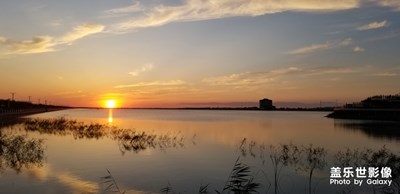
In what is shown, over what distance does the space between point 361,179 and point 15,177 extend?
19.3 meters

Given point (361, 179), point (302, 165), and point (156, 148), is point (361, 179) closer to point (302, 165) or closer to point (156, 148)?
point (302, 165)

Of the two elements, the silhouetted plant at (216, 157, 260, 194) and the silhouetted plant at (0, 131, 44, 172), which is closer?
the silhouetted plant at (216, 157, 260, 194)

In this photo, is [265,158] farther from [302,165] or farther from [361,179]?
[361,179]

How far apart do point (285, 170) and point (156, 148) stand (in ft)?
53.3

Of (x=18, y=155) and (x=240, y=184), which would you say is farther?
(x=18, y=155)

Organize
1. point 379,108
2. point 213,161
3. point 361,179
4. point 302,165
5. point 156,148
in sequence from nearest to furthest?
point 361,179 < point 302,165 < point 213,161 < point 156,148 < point 379,108

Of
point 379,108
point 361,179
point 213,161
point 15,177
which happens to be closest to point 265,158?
point 213,161

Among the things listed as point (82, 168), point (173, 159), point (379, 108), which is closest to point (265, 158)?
point (173, 159)

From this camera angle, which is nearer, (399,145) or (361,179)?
(361,179)

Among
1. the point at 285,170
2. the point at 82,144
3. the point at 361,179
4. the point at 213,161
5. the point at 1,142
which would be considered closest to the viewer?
the point at 361,179

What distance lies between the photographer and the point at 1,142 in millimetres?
34000

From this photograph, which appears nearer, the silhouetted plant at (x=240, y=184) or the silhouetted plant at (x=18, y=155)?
the silhouetted plant at (x=240, y=184)

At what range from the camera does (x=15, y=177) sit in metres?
22.3

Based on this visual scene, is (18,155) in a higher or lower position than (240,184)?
lower
